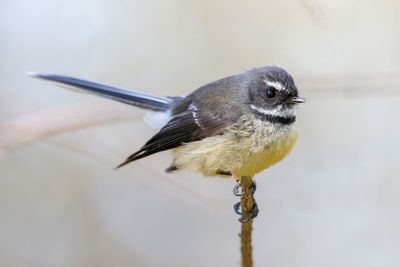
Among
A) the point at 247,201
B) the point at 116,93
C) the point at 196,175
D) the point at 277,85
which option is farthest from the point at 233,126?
the point at 196,175

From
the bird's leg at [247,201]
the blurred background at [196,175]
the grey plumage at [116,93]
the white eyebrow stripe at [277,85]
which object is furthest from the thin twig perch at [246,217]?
the blurred background at [196,175]

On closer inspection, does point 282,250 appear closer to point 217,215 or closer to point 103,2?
point 217,215

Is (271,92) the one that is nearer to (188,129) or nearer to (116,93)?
(188,129)

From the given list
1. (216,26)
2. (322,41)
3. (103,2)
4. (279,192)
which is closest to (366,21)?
(322,41)

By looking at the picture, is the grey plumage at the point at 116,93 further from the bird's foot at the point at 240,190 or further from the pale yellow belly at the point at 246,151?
the bird's foot at the point at 240,190

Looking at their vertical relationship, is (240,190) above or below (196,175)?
below

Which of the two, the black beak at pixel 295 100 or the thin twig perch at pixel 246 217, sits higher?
the black beak at pixel 295 100
